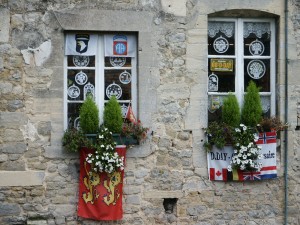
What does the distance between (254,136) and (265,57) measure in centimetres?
125

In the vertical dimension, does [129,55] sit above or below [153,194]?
above

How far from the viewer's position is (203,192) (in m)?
7.79

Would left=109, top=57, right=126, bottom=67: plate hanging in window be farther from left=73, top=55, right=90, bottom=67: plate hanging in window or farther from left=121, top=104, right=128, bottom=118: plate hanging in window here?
left=121, top=104, right=128, bottom=118: plate hanging in window

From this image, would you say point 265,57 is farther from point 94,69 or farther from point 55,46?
point 55,46

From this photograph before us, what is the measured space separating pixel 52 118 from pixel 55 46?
0.98 metres

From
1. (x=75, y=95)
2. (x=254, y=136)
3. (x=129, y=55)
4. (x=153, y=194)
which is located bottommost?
(x=153, y=194)

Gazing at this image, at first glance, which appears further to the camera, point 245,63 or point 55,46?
point 245,63

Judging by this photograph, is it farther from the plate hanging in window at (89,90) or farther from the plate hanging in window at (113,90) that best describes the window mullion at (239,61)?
the plate hanging in window at (89,90)

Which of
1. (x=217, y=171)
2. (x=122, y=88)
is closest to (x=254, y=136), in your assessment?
(x=217, y=171)

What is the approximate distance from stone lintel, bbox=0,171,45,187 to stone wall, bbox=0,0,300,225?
13 mm

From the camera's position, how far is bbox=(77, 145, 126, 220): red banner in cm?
748

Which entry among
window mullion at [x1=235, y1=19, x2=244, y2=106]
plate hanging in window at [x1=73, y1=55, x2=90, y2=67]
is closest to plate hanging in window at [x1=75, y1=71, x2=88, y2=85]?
plate hanging in window at [x1=73, y1=55, x2=90, y2=67]

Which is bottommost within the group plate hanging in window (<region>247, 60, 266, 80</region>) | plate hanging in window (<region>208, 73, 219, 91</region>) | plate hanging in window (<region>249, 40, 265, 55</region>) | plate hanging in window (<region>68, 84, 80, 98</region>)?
plate hanging in window (<region>68, 84, 80, 98</region>)

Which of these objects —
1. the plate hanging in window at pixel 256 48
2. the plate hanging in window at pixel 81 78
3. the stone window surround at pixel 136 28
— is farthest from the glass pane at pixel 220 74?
the plate hanging in window at pixel 81 78
